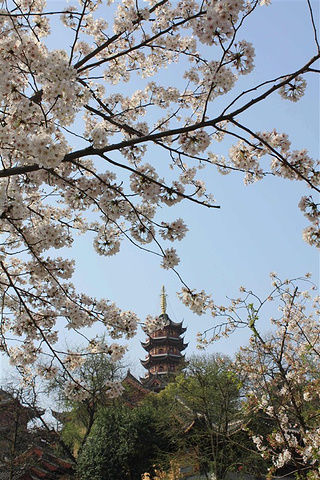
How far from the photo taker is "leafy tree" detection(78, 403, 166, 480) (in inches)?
487

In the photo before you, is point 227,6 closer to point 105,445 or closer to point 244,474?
point 244,474

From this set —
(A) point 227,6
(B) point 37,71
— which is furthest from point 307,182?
(B) point 37,71

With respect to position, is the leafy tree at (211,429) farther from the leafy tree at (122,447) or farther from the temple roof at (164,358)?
the temple roof at (164,358)

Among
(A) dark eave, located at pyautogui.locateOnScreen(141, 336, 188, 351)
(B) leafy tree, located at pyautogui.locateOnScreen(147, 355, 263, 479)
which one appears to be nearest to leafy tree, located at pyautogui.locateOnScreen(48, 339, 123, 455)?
(B) leafy tree, located at pyautogui.locateOnScreen(147, 355, 263, 479)

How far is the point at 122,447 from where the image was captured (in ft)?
41.3

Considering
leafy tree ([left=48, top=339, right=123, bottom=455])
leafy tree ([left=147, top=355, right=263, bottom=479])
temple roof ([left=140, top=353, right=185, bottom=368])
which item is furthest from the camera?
temple roof ([left=140, top=353, right=185, bottom=368])

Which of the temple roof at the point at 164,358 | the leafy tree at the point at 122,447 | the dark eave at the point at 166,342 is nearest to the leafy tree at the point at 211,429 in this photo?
the leafy tree at the point at 122,447

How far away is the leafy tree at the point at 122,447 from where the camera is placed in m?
12.4

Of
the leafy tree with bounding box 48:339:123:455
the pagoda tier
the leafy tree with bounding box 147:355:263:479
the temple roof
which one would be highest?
the pagoda tier

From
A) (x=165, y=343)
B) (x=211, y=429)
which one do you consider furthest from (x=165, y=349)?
(x=211, y=429)

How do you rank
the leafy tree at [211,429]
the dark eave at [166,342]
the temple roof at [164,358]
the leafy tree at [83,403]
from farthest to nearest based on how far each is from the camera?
the dark eave at [166,342] < the temple roof at [164,358] < the leafy tree at [83,403] < the leafy tree at [211,429]

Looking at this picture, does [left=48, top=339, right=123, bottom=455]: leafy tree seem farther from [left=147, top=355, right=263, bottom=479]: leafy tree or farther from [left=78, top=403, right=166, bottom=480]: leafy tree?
[left=147, top=355, right=263, bottom=479]: leafy tree

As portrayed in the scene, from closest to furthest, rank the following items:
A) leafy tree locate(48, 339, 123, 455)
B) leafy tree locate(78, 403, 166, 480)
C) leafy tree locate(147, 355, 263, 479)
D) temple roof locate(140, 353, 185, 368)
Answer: leafy tree locate(147, 355, 263, 479)
leafy tree locate(78, 403, 166, 480)
leafy tree locate(48, 339, 123, 455)
temple roof locate(140, 353, 185, 368)

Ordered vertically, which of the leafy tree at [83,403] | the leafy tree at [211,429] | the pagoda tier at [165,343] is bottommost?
the leafy tree at [211,429]
